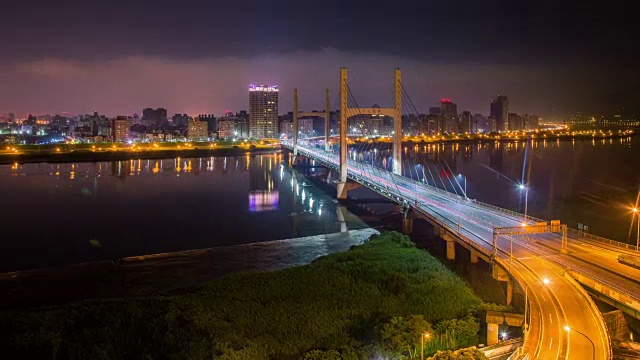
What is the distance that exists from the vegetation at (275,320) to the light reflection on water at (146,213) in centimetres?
453

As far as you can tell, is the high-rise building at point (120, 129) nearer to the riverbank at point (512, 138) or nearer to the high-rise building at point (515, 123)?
the riverbank at point (512, 138)

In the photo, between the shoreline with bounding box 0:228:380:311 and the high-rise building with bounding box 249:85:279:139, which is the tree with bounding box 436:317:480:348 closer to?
the shoreline with bounding box 0:228:380:311

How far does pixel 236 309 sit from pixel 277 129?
261 ft

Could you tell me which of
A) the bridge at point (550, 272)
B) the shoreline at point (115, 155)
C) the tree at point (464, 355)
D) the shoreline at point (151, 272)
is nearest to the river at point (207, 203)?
the shoreline at point (151, 272)

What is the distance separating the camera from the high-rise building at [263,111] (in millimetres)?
84250

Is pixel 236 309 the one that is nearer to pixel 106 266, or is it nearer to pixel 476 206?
pixel 106 266

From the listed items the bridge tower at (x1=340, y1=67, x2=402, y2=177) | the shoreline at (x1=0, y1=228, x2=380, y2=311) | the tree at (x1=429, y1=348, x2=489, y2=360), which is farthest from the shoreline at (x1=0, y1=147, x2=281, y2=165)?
the tree at (x1=429, y1=348, x2=489, y2=360)

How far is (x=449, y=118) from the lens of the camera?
293ft

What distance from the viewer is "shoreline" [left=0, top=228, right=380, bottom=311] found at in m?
9.77

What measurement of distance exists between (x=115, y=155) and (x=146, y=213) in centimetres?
2965

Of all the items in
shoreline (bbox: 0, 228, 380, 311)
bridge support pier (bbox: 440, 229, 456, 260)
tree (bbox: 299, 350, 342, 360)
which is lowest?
shoreline (bbox: 0, 228, 380, 311)

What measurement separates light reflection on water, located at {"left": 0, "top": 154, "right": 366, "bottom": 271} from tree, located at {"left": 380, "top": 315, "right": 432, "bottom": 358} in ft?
25.6

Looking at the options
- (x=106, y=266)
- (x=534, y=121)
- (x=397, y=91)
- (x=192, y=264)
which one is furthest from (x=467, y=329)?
(x=534, y=121)

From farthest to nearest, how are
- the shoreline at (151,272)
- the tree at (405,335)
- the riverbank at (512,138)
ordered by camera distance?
the riverbank at (512,138)
the shoreline at (151,272)
the tree at (405,335)
